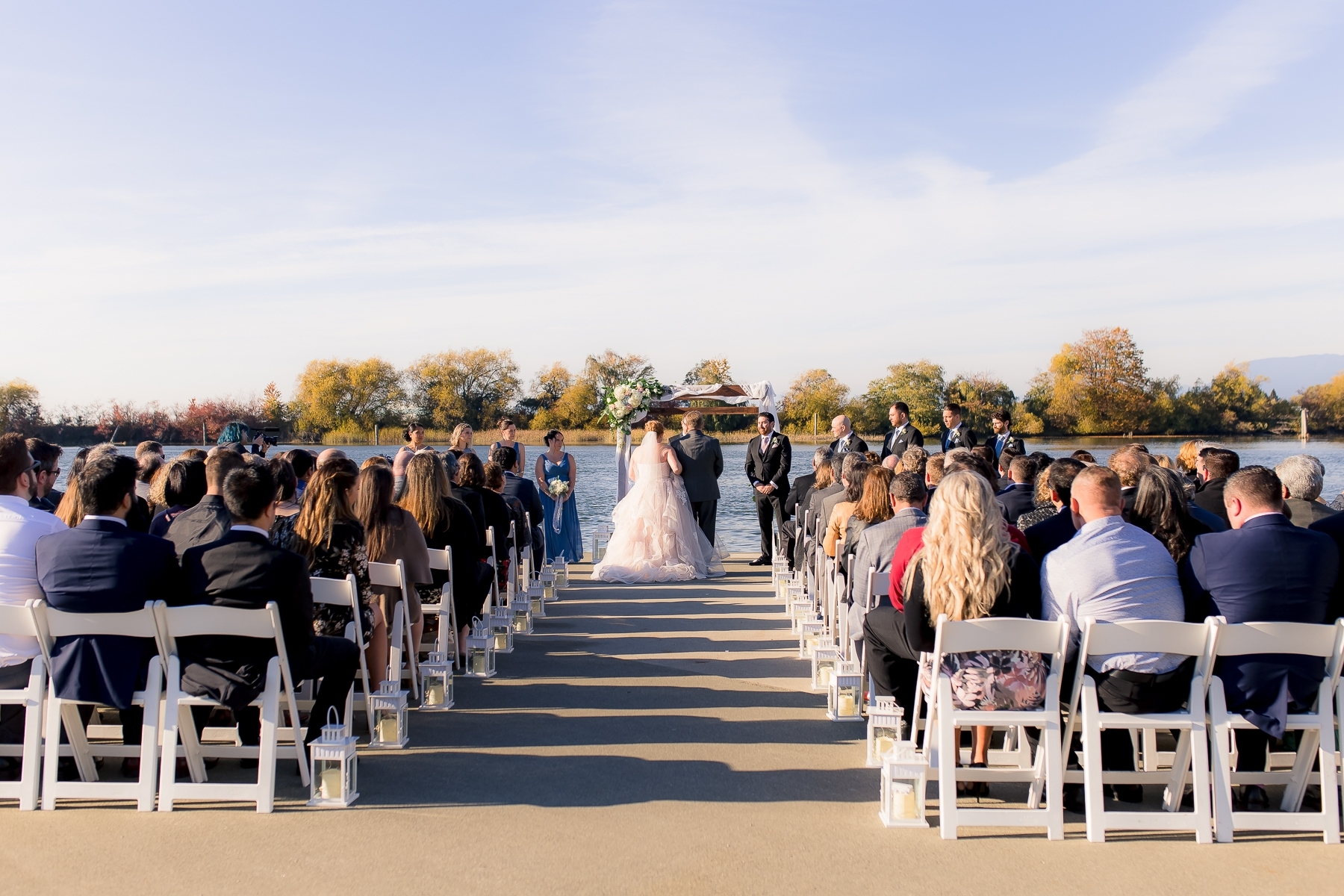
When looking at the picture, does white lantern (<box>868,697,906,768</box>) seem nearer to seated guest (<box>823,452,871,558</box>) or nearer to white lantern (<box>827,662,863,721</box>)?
white lantern (<box>827,662,863,721</box>)

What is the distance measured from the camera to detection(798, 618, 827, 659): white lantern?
22.5 feet

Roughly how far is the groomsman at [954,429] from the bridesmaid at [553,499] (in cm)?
433

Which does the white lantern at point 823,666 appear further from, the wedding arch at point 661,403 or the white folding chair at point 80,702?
the wedding arch at point 661,403

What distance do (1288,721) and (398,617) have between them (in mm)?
4154

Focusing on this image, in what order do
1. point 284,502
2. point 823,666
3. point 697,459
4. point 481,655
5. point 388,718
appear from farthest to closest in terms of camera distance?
point 697,459, point 481,655, point 823,666, point 284,502, point 388,718

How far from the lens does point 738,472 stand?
3859 cm

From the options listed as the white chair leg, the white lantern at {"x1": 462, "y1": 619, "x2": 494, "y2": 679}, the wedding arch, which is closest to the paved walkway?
the white chair leg

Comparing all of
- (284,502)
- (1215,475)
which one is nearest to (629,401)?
(284,502)

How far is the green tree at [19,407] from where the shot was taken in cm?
4491

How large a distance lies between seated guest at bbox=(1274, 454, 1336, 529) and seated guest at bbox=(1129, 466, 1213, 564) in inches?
35.4

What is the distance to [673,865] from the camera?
337 cm

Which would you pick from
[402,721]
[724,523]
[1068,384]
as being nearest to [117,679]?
[402,721]

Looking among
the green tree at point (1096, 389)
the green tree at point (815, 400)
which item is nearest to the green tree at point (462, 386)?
the green tree at point (815, 400)

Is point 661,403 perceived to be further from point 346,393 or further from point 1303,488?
point 346,393
